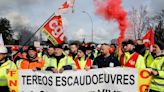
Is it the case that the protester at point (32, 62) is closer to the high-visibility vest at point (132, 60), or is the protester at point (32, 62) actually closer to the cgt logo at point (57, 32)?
the high-visibility vest at point (132, 60)

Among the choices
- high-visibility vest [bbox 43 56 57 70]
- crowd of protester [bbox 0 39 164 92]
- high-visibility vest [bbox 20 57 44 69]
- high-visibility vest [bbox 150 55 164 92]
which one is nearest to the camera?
high-visibility vest [bbox 150 55 164 92]

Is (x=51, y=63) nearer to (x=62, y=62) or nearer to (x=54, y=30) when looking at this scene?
(x=62, y=62)

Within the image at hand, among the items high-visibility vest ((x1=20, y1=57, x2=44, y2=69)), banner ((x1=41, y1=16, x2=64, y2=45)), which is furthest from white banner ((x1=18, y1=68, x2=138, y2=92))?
banner ((x1=41, y1=16, x2=64, y2=45))

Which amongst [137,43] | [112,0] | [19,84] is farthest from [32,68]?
[112,0]

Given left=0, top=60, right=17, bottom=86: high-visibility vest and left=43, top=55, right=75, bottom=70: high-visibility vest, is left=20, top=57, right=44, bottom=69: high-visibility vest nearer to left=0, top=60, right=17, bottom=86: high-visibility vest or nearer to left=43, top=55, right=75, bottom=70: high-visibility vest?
left=43, top=55, right=75, bottom=70: high-visibility vest

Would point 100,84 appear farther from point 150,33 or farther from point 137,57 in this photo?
point 150,33

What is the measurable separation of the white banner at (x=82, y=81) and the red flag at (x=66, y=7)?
13.4 ft

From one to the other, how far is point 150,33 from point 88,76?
4.83 metres

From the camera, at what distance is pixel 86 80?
9242mm

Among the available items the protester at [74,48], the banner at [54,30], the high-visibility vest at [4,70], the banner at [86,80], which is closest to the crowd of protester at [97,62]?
the high-visibility vest at [4,70]

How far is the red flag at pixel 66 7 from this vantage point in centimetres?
1313

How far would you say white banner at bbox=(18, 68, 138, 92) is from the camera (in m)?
9.00

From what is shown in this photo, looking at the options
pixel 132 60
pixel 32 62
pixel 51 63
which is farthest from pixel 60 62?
pixel 132 60

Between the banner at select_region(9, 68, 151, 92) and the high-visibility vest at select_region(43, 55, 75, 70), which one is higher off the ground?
the high-visibility vest at select_region(43, 55, 75, 70)
